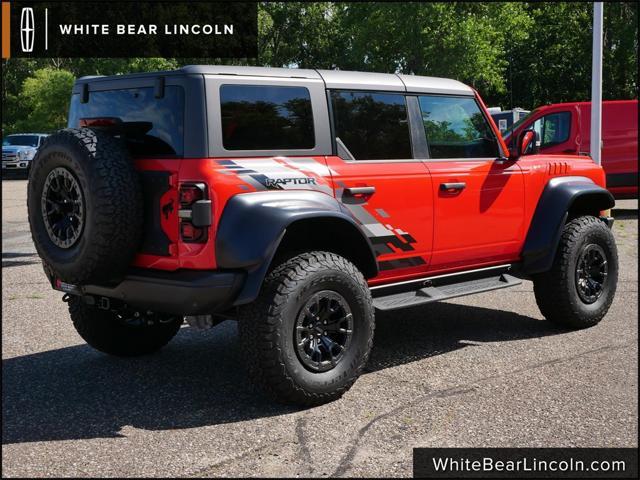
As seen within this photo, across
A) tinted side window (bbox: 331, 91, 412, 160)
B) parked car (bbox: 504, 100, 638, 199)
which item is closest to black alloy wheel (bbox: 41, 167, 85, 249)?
tinted side window (bbox: 331, 91, 412, 160)

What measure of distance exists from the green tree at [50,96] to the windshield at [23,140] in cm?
759

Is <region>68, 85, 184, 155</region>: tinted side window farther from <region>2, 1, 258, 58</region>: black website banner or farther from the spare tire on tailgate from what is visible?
<region>2, 1, 258, 58</region>: black website banner

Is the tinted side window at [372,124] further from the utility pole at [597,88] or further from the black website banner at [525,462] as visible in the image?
the utility pole at [597,88]

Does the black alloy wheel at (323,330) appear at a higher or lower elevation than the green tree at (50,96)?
lower

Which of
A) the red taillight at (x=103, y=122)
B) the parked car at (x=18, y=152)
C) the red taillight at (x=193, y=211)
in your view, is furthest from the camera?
the parked car at (x=18, y=152)

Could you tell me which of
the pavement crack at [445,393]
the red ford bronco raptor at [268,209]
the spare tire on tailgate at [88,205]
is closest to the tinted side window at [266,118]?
the red ford bronco raptor at [268,209]

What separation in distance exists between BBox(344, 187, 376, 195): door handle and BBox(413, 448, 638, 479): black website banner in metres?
1.68

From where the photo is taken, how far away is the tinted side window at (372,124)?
5.04m

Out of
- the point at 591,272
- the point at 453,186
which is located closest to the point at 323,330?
the point at 453,186

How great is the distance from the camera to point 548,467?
3664mm

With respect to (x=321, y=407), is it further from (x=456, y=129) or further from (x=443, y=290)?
(x=456, y=129)

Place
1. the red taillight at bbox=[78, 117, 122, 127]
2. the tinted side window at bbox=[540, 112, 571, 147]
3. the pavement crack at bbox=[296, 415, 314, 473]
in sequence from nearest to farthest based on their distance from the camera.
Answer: the pavement crack at bbox=[296, 415, 314, 473] → the red taillight at bbox=[78, 117, 122, 127] → the tinted side window at bbox=[540, 112, 571, 147]

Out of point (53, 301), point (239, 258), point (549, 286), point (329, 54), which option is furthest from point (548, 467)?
point (329, 54)

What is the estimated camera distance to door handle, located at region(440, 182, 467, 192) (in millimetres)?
5453
